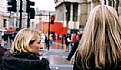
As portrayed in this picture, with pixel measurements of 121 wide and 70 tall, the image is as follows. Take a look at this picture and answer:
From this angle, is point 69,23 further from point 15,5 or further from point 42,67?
point 42,67

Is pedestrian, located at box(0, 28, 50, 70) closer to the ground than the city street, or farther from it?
Result: farther from it

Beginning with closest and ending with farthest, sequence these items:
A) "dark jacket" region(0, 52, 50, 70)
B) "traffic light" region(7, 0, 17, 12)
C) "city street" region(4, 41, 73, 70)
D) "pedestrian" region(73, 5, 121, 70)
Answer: "pedestrian" region(73, 5, 121, 70) < "dark jacket" region(0, 52, 50, 70) < "traffic light" region(7, 0, 17, 12) < "city street" region(4, 41, 73, 70)

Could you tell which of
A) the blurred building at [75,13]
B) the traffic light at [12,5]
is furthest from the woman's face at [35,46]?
the blurred building at [75,13]

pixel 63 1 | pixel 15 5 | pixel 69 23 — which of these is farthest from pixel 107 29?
pixel 63 1

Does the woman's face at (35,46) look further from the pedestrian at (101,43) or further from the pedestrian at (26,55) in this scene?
the pedestrian at (101,43)

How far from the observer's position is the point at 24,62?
461 centimetres

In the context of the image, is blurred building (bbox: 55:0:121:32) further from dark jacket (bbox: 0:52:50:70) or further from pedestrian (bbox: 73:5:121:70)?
pedestrian (bbox: 73:5:121:70)

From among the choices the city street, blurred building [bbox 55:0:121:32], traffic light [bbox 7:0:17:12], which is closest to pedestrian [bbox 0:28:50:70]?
the city street

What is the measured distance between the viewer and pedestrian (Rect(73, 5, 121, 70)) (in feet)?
12.2

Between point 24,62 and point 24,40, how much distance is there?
22cm

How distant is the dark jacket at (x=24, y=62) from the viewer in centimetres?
459

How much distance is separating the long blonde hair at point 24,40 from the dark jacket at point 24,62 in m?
0.06

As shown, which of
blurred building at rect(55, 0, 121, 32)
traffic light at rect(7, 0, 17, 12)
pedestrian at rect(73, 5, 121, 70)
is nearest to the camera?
pedestrian at rect(73, 5, 121, 70)

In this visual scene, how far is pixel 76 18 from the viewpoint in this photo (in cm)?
9375
